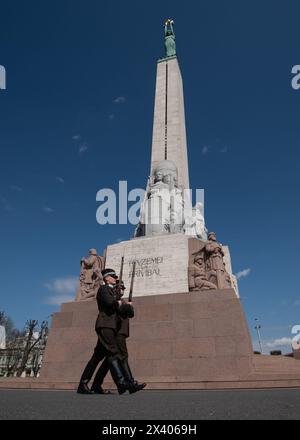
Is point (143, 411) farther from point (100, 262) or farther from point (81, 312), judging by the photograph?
point (100, 262)

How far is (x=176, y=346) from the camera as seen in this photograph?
927cm

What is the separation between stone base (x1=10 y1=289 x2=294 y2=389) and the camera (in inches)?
334

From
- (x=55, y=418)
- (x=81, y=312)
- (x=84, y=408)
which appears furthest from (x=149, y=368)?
(x=55, y=418)

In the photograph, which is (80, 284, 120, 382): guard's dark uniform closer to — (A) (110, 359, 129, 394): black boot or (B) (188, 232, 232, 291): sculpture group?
(A) (110, 359, 129, 394): black boot

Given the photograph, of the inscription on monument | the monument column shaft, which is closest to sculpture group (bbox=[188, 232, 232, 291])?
the inscription on monument

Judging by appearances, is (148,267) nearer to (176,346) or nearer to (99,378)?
(176,346)

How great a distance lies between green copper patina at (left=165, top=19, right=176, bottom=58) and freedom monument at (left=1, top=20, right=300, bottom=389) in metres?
14.2

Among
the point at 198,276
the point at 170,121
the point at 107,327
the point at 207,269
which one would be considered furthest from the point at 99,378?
the point at 170,121

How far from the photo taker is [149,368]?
361 inches

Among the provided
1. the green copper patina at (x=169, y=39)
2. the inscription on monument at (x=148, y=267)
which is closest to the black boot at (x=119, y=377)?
the inscription on monument at (x=148, y=267)

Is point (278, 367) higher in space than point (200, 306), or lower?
lower

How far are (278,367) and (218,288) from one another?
2.64 meters

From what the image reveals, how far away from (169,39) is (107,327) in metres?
25.8
